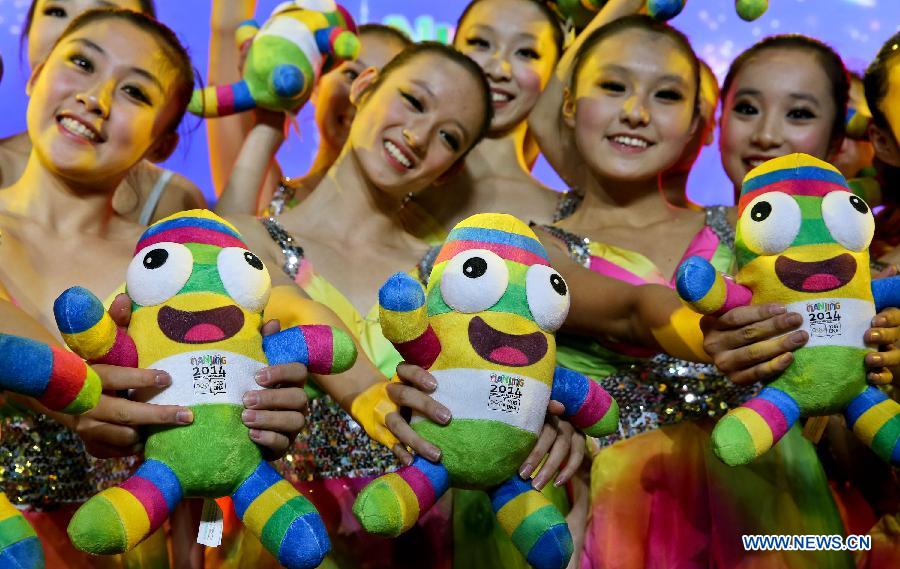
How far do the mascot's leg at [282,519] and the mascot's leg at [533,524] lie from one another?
195mm

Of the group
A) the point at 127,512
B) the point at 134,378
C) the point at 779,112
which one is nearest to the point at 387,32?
the point at 779,112

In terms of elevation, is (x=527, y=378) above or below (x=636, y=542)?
above

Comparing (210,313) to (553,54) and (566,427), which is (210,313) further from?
(553,54)

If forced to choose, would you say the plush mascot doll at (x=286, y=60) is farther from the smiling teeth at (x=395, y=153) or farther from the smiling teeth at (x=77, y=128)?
the smiling teeth at (x=77, y=128)

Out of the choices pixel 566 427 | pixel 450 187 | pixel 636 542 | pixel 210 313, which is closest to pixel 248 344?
pixel 210 313

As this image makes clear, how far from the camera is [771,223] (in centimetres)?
117

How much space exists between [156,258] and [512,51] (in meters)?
1.19

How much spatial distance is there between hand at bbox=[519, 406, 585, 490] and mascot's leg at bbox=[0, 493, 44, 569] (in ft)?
1.58

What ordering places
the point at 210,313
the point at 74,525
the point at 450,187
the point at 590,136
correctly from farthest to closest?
the point at 450,187 < the point at 590,136 < the point at 210,313 < the point at 74,525

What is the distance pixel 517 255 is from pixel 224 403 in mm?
337

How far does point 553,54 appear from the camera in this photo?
2109 mm

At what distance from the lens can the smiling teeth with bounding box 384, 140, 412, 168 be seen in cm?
174

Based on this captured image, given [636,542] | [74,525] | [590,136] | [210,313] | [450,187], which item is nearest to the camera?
[74,525]

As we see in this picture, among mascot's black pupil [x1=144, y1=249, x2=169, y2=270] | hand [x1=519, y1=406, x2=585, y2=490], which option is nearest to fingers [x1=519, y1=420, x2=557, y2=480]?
hand [x1=519, y1=406, x2=585, y2=490]
